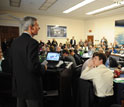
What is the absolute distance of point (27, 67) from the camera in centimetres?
118

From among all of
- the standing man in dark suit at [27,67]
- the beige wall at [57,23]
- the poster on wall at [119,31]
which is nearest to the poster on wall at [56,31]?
the beige wall at [57,23]

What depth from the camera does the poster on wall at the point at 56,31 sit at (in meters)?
10.6

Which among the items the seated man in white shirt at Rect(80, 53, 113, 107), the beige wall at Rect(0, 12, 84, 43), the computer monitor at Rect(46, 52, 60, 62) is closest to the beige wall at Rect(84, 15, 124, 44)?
the beige wall at Rect(0, 12, 84, 43)

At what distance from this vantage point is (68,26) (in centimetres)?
1144

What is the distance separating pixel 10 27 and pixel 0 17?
2.98 feet

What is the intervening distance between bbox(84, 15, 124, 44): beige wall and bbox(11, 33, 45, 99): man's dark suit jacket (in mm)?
9604

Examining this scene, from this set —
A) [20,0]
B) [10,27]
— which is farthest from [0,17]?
[20,0]

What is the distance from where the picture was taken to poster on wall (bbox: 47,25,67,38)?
417 inches

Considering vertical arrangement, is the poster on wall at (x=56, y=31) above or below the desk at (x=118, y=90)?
above

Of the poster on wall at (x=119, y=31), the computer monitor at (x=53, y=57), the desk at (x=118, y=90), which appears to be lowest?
the desk at (x=118, y=90)

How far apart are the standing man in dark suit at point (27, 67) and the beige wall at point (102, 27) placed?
31.4 feet

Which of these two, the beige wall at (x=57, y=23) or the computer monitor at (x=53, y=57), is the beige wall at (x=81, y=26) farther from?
the computer monitor at (x=53, y=57)

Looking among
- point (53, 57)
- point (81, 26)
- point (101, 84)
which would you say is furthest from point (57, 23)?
point (101, 84)

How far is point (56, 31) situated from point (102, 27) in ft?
13.1
